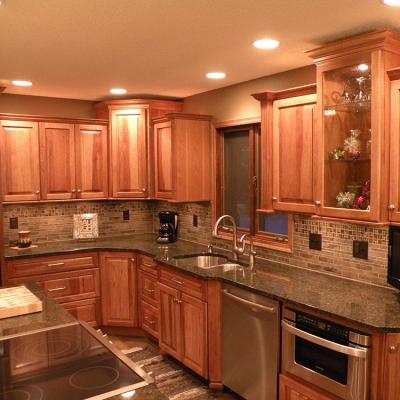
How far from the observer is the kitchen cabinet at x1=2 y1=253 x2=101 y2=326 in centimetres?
398

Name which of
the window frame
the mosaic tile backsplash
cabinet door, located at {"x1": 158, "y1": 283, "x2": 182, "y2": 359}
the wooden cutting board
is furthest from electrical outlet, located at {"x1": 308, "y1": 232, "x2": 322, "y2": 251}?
the wooden cutting board

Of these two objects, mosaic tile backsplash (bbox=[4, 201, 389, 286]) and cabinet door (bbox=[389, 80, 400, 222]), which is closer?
cabinet door (bbox=[389, 80, 400, 222])

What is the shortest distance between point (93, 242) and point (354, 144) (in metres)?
2.94

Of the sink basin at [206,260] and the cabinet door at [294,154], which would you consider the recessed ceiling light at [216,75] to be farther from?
the sink basin at [206,260]

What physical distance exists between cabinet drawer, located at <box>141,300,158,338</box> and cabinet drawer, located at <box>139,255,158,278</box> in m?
0.33

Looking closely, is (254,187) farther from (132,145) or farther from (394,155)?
(394,155)

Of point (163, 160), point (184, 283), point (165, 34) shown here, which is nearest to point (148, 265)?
point (184, 283)

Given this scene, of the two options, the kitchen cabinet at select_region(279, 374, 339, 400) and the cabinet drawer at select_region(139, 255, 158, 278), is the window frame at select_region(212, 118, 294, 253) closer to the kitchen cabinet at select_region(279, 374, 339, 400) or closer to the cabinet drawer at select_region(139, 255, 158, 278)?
the cabinet drawer at select_region(139, 255, 158, 278)

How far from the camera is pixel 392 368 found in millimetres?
2111

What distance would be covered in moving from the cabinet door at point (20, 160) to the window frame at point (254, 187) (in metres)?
1.75

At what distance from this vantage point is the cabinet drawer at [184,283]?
3213 millimetres

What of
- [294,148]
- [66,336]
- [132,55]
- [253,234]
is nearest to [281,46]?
[294,148]

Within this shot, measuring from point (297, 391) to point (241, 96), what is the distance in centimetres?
242

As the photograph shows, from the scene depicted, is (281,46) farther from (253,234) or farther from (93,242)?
(93,242)
